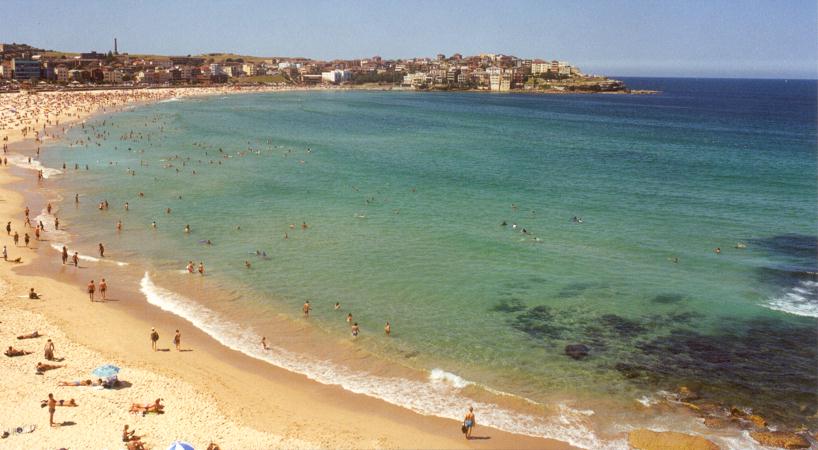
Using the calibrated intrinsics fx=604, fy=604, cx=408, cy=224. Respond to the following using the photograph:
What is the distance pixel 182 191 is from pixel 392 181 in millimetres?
16147

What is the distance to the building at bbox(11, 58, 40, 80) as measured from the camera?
172 meters

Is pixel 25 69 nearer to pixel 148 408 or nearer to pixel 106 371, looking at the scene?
pixel 106 371

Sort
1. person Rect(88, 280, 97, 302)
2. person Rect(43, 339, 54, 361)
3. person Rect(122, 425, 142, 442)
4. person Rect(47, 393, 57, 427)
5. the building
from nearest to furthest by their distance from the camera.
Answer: person Rect(122, 425, 142, 442), person Rect(47, 393, 57, 427), person Rect(43, 339, 54, 361), person Rect(88, 280, 97, 302), the building

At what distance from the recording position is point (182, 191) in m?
44.8

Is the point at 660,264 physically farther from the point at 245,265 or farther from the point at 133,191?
the point at 133,191

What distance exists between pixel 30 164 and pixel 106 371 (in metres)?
44.4

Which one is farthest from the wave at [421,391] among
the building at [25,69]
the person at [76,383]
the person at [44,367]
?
the building at [25,69]

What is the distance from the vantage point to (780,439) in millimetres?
16094

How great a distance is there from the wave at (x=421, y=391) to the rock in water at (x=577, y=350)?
323 cm

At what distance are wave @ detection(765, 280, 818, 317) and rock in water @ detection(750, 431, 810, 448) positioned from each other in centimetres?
1008

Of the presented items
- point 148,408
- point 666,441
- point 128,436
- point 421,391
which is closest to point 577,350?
point 666,441

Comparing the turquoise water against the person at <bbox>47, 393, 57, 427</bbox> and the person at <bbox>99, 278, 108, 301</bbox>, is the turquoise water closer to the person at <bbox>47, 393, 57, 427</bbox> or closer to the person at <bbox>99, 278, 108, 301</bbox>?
the person at <bbox>99, 278, 108, 301</bbox>

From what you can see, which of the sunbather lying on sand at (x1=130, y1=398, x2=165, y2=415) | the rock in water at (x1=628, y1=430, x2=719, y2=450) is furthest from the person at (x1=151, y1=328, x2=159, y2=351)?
the rock in water at (x1=628, y1=430, x2=719, y2=450)

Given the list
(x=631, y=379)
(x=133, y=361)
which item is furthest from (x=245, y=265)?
(x=631, y=379)
